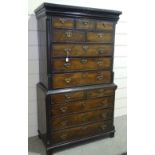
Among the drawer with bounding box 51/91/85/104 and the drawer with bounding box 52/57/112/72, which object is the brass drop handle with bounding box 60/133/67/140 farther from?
the drawer with bounding box 52/57/112/72

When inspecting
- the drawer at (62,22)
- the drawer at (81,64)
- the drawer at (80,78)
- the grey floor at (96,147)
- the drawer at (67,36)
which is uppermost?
the drawer at (62,22)

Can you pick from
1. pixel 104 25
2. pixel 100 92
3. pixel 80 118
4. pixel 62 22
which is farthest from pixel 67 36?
pixel 80 118

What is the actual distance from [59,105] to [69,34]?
81 centimetres

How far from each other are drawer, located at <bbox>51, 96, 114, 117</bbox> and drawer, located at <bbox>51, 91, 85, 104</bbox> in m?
0.05

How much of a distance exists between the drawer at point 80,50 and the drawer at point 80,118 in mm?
737

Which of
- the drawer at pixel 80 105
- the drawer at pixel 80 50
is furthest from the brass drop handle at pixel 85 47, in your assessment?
the drawer at pixel 80 105

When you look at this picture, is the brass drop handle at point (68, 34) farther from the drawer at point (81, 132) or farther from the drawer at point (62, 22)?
the drawer at point (81, 132)

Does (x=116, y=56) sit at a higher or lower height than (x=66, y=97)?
higher

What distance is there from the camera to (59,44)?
2029 millimetres

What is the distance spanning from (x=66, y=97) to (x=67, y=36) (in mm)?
693

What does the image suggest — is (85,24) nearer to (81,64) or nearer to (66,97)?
(81,64)

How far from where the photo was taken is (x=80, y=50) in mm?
2160

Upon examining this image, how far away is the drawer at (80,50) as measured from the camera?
2.04 meters
